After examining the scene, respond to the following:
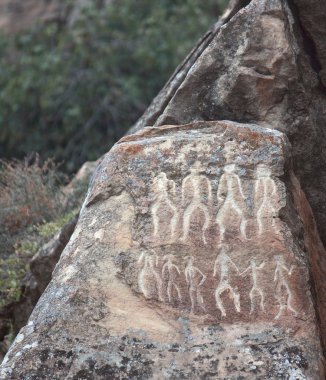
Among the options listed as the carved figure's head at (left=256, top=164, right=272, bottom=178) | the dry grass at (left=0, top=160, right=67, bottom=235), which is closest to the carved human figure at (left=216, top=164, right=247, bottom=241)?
the carved figure's head at (left=256, top=164, right=272, bottom=178)

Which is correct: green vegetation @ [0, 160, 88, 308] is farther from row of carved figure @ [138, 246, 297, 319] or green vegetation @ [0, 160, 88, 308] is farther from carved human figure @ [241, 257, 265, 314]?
carved human figure @ [241, 257, 265, 314]

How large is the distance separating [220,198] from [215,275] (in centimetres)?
40

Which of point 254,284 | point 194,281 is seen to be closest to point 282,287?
point 254,284

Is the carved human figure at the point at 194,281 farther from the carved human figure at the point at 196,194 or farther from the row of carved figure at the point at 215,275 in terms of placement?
the carved human figure at the point at 196,194

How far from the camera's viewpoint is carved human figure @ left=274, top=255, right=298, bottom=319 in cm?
478

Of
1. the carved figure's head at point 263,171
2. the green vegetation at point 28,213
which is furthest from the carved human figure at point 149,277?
the green vegetation at point 28,213

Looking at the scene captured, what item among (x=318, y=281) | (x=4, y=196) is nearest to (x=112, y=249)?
(x=318, y=281)

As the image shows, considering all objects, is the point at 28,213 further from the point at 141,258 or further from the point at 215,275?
the point at 215,275

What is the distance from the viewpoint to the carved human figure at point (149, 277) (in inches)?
191

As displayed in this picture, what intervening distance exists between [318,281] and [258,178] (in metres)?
0.59

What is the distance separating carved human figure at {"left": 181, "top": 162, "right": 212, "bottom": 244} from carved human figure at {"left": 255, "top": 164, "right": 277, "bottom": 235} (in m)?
0.23

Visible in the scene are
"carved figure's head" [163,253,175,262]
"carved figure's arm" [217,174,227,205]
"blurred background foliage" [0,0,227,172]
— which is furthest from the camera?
"blurred background foliage" [0,0,227,172]

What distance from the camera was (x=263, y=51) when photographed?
19.8 ft

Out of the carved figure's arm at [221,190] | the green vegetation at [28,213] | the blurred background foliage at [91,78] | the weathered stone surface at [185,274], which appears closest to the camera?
the weathered stone surface at [185,274]
